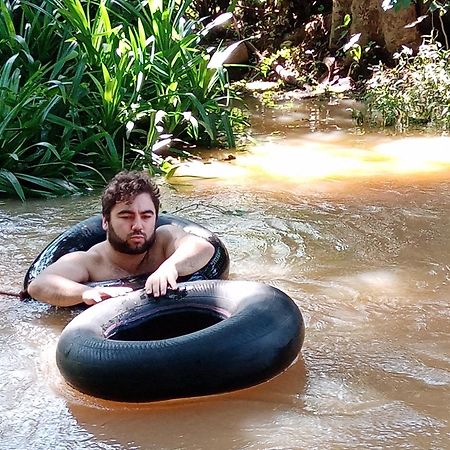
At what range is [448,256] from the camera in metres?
4.07

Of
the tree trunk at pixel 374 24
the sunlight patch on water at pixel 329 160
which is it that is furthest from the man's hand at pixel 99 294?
the tree trunk at pixel 374 24

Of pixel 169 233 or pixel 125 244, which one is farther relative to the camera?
pixel 169 233

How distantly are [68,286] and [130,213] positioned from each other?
41cm

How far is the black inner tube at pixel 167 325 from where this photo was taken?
2914 millimetres

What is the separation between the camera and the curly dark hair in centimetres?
335

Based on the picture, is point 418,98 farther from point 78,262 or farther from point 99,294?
point 99,294

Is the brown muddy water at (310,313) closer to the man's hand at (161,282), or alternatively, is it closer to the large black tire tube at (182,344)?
the large black tire tube at (182,344)

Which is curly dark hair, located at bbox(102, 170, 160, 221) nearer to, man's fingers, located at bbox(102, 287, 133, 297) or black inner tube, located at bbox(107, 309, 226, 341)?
man's fingers, located at bbox(102, 287, 133, 297)

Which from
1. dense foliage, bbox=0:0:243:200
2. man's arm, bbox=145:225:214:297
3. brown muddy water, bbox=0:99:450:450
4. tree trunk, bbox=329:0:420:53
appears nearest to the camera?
brown muddy water, bbox=0:99:450:450

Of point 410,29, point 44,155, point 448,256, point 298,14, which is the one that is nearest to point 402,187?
point 448,256

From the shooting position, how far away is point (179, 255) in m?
3.38

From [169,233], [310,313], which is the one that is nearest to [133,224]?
[169,233]

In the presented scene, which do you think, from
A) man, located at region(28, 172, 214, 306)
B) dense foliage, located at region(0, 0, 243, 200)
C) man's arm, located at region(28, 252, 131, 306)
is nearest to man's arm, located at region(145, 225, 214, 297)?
man, located at region(28, 172, 214, 306)

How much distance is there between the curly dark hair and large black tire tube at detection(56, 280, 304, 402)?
541 millimetres
